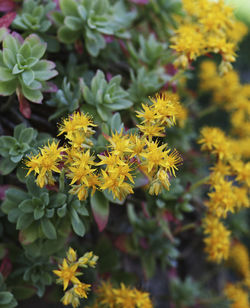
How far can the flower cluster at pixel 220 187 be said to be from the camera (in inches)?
42.7

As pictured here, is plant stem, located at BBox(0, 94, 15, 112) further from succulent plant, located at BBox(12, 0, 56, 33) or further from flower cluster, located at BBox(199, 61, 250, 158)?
flower cluster, located at BBox(199, 61, 250, 158)

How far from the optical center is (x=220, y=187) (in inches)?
42.4

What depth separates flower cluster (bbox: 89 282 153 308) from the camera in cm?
105

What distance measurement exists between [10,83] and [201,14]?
2.38 feet

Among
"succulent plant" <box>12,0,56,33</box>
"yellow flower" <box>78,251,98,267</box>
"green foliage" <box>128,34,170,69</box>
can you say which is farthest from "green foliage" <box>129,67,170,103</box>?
"yellow flower" <box>78,251,98,267</box>

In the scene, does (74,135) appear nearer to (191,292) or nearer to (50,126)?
(50,126)

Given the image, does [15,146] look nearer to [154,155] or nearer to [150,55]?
[154,155]

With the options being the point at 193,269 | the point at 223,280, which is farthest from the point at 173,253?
the point at 223,280

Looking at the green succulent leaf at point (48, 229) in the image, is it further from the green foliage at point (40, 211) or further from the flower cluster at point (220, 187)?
the flower cluster at point (220, 187)

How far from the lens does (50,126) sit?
117 centimetres

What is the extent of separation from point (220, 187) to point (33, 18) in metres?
0.80

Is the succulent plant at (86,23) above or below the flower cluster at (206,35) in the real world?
below

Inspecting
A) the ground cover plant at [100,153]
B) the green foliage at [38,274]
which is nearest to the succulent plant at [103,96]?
the ground cover plant at [100,153]

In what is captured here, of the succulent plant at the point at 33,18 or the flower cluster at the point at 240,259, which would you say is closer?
the succulent plant at the point at 33,18
